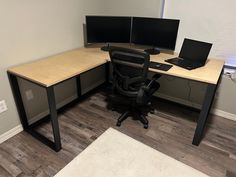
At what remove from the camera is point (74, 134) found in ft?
7.09

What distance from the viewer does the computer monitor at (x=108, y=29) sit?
2.45 meters

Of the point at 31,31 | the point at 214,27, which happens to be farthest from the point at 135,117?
the point at 31,31

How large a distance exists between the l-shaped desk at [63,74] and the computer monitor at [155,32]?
20 cm

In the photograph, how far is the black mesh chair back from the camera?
184 centimetres

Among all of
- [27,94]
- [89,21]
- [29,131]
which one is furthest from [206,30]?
[29,131]

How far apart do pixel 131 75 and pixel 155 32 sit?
777 millimetres

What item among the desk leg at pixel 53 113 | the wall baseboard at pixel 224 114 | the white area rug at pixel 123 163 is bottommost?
the white area rug at pixel 123 163

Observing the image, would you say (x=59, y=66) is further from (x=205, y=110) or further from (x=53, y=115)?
(x=205, y=110)

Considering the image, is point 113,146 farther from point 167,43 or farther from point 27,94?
point 167,43

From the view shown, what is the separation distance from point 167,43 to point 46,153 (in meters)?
1.92

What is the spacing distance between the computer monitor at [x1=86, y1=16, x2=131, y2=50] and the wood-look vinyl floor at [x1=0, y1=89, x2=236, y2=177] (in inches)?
37.6

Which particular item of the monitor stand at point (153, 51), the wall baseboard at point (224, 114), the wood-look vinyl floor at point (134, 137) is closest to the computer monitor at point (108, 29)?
the monitor stand at point (153, 51)

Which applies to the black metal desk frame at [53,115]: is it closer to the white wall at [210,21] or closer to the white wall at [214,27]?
the white wall at [214,27]

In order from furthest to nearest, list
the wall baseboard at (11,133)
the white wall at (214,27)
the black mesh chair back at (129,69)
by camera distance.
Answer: the white wall at (214,27) < the wall baseboard at (11,133) < the black mesh chair back at (129,69)
